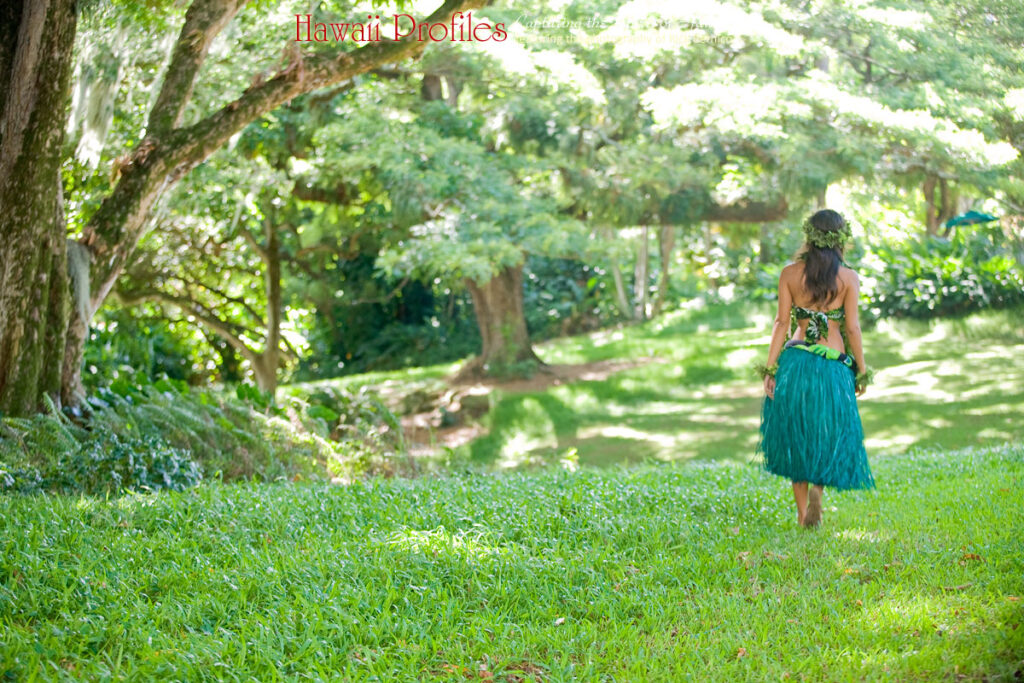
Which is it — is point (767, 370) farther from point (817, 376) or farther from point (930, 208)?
point (930, 208)

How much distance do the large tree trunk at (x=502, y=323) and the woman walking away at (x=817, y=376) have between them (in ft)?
31.8

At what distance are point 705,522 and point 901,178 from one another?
7370 millimetres

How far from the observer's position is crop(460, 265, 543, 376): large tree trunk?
1520cm

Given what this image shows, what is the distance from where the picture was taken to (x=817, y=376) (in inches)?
210

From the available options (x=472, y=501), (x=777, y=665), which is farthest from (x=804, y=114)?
(x=777, y=665)

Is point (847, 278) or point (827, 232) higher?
point (827, 232)

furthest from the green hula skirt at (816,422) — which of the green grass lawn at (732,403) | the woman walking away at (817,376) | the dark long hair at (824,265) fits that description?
the green grass lawn at (732,403)

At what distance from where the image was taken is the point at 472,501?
18.1 ft

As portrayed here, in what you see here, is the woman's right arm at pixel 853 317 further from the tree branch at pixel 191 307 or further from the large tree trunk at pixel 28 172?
the tree branch at pixel 191 307

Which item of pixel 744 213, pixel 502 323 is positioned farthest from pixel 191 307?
pixel 744 213

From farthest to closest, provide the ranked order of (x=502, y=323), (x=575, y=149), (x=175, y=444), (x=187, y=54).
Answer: (x=502, y=323), (x=575, y=149), (x=187, y=54), (x=175, y=444)

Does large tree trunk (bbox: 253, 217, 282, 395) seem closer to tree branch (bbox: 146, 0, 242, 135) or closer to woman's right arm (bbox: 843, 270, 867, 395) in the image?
tree branch (bbox: 146, 0, 242, 135)

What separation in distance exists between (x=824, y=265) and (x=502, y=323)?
1014 cm

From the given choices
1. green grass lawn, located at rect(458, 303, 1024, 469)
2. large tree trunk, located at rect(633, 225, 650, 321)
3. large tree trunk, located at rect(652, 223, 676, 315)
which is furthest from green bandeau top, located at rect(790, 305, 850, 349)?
large tree trunk, located at rect(633, 225, 650, 321)
